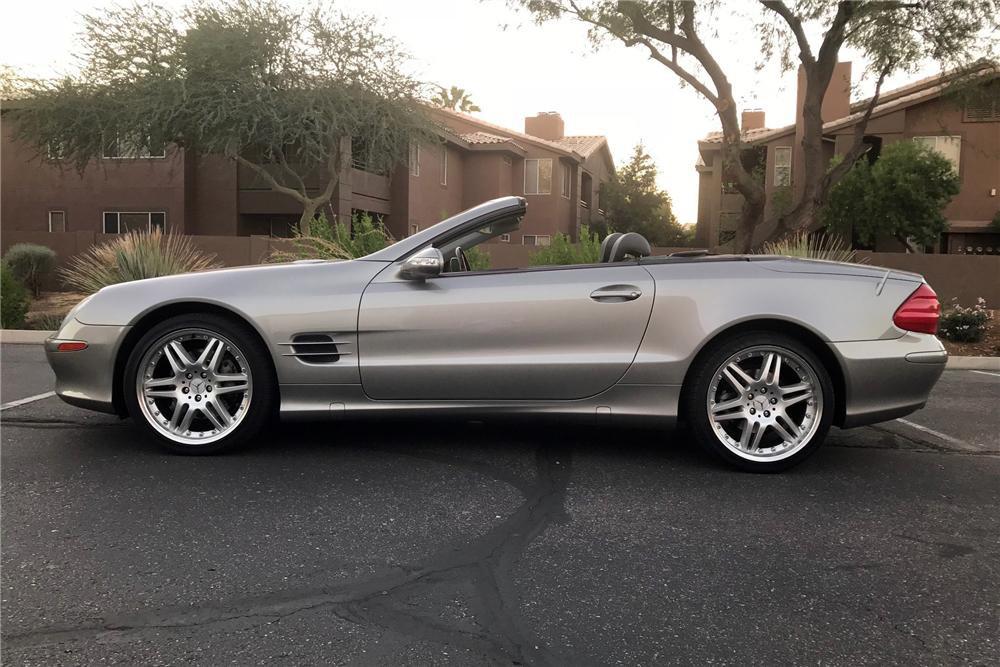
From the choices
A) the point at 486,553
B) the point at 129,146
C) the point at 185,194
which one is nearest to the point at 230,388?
the point at 486,553

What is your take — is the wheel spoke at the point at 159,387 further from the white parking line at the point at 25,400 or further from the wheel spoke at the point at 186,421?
the white parking line at the point at 25,400

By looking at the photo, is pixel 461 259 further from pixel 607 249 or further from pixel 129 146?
pixel 129 146

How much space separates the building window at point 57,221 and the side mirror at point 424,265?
84.8ft

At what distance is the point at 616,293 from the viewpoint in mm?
4242

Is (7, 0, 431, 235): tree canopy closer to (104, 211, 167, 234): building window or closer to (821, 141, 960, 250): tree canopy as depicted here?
(104, 211, 167, 234): building window

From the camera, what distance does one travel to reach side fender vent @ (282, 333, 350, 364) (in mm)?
4227

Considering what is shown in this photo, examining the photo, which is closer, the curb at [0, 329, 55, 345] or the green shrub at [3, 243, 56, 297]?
the curb at [0, 329, 55, 345]

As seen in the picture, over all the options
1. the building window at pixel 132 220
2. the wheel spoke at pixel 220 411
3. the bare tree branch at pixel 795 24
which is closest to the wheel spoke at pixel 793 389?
the wheel spoke at pixel 220 411

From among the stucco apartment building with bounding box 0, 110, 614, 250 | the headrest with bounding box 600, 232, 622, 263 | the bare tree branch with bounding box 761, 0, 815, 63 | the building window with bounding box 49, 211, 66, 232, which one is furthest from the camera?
the building window with bounding box 49, 211, 66, 232

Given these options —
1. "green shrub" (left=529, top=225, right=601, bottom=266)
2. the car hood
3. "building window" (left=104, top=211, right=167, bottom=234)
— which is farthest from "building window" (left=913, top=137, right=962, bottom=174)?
the car hood

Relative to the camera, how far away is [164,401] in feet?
14.3

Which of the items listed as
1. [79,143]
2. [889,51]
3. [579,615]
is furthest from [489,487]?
[79,143]

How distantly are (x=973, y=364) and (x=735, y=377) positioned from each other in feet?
25.2

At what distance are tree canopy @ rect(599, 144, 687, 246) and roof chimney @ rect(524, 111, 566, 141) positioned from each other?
13.6ft
